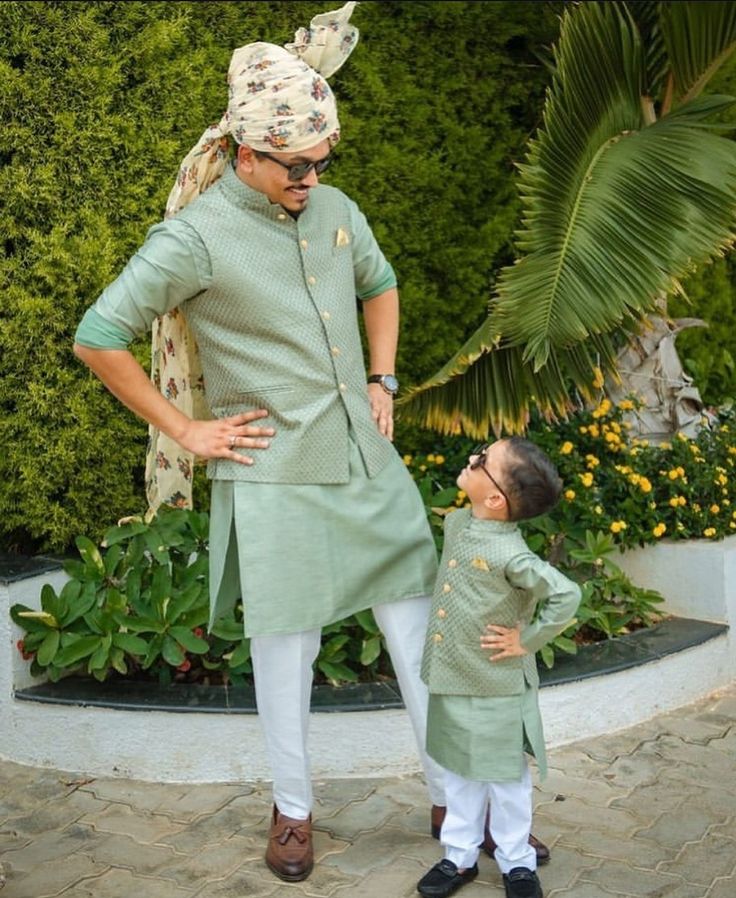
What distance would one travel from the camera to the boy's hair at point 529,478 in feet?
9.83

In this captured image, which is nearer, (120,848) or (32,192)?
(120,848)

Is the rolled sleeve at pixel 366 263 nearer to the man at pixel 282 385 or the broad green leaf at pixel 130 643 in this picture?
the man at pixel 282 385

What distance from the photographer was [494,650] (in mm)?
3061

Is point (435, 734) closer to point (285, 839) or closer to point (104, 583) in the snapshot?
point (285, 839)

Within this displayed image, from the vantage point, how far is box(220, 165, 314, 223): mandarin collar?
310 cm

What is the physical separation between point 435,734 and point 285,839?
50 cm

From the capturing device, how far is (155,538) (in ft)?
13.6

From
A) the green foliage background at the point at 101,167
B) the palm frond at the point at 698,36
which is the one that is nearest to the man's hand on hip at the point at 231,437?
the green foliage background at the point at 101,167

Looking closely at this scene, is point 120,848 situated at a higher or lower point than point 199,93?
lower

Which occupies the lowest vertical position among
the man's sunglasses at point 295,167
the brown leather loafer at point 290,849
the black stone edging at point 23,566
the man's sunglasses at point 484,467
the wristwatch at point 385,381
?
the brown leather loafer at point 290,849

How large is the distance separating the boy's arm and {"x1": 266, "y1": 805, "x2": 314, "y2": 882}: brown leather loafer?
74cm

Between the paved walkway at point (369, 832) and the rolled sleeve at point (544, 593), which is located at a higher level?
the rolled sleeve at point (544, 593)

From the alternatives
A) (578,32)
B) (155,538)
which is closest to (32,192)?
(155,538)

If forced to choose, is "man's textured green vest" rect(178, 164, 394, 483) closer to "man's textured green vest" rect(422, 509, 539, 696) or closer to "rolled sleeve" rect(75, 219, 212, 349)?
"rolled sleeve" rect(75, 219, 212, 349)
